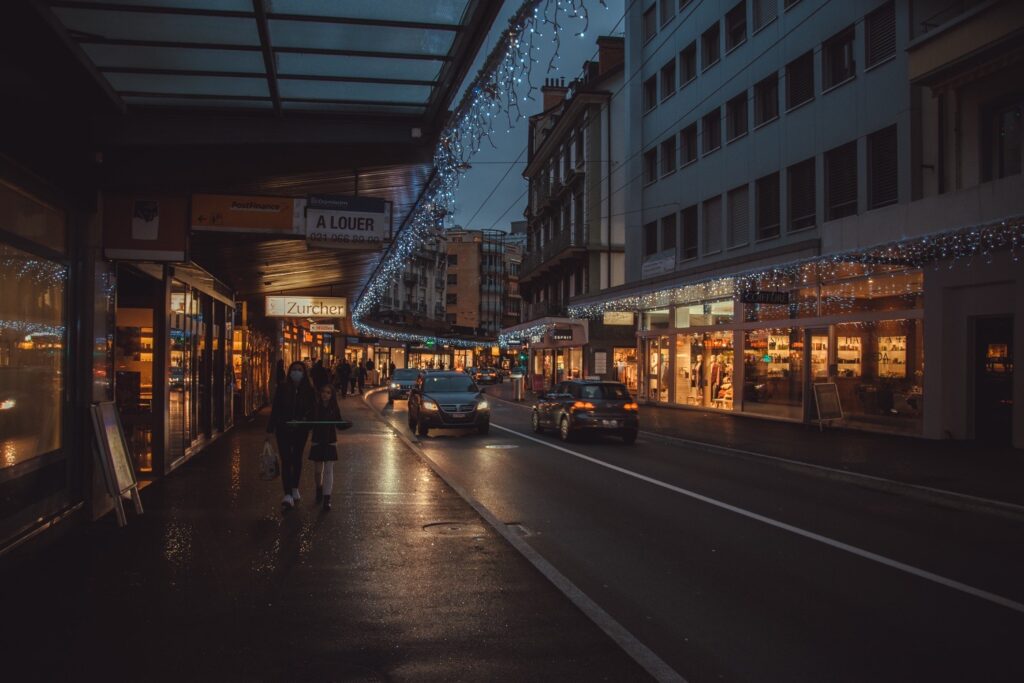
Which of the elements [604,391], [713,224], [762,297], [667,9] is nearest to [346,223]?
[604,391]

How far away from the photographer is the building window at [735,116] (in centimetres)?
2716

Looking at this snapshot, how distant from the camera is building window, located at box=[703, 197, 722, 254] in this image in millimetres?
28531

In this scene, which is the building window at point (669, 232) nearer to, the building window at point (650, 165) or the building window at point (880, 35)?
the building window at point (650, 165)

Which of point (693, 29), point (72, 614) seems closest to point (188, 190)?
point (72, 614)

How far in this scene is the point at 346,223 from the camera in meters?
11.5

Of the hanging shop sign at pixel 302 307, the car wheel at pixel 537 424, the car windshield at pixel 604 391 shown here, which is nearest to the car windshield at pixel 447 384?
the car wheel at pixel 537 424

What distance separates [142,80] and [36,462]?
153 inches

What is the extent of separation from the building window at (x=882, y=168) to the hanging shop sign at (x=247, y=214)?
1482 centimetres

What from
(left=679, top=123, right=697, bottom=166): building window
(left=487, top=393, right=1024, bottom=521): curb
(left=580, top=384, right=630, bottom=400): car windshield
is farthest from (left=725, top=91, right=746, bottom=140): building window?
(left=487, top=393, right=1024, bottom=521): curb

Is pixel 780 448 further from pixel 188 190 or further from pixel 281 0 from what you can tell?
pixel 281 0

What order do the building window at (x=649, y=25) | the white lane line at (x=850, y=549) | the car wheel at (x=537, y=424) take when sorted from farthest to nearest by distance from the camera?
the building window at (x=649, y=25) < the car wheel at (x=537, y=424) < the white lane line at (x=850, y=549)

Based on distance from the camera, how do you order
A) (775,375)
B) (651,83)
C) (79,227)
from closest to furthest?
(79,227)
(775,375)
(651,83)

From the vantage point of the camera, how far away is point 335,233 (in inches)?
447

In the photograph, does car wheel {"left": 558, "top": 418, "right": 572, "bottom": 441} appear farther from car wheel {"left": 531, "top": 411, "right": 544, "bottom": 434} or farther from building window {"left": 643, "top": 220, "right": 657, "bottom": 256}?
building window {"left": 643, "top": 220, "right": 657, "bottom": 256}
